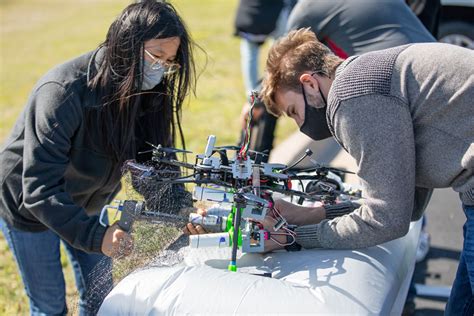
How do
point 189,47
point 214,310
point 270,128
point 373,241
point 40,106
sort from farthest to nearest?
1. point 270,128
2. point 189,47
3. point 40,106
4. point 373,241
5. point 214,310

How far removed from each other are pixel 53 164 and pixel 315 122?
1.03m

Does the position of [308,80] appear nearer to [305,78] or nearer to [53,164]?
[305,78]

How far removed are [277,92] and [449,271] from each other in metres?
2.32

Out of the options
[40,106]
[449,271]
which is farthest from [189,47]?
[449,271]

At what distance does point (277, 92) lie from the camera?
94.8 inches

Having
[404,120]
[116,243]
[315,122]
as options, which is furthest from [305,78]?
[116,243]

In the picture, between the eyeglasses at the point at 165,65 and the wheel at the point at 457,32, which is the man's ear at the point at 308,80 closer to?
the eyeglasses at the point at 165,65

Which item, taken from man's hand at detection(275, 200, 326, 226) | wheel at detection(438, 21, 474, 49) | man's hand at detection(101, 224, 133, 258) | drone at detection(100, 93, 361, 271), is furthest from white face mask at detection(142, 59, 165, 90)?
wheel at detection(438, 21, 474, 49)

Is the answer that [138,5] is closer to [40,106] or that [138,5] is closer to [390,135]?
[40,106]

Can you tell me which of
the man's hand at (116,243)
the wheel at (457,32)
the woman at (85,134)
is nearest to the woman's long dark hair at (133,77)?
the woman at (85,134)

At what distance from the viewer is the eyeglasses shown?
255 centimetres

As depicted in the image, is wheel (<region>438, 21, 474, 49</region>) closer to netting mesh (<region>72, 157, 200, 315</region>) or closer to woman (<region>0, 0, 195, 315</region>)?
woman (<region>0, 0, 195, 315</region>)

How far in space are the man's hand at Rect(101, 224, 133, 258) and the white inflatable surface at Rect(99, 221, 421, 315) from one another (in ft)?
0.53

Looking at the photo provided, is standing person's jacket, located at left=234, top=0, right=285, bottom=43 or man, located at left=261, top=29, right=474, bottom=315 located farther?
standing person's jacket, located at left=234, top=0, right=285, bottom=43
